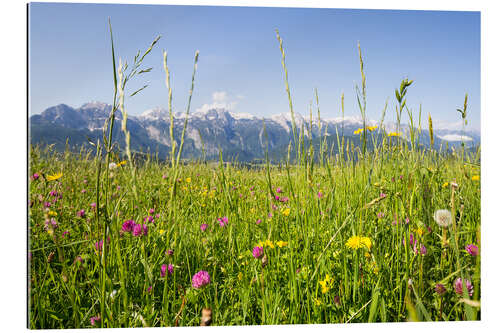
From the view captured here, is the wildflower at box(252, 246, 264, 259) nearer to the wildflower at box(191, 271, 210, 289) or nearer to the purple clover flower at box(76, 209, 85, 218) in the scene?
the wildflower at box(191, 271, 210, 289)

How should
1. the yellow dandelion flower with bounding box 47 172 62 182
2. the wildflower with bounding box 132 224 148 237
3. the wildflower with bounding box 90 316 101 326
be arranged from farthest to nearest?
1. the yellow dandelion flower with bounding box 47 172 62 182
2. the wildflower with bounding box 132 224 148 237
3. the wildflower with bounding box 90 316 101 326

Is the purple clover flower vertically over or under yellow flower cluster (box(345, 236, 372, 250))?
over

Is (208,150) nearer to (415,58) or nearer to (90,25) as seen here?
(90,25)

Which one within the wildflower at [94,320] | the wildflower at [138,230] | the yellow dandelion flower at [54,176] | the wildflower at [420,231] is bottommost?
the wildflower at [94,320]

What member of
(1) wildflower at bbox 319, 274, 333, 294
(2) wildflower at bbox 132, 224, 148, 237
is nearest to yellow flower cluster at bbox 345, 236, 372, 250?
(1) wildflower at bbox 319, 274, 333, 294

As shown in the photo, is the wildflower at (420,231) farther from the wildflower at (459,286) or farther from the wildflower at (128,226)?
the wildflower at (128,226)

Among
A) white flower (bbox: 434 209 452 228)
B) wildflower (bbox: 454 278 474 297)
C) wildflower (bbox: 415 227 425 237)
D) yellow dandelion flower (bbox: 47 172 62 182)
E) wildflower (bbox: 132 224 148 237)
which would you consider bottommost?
wildflower (bbox: 454 278 474 297)

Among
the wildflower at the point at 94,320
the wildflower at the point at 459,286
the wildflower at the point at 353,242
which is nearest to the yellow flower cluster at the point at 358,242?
the wildflower at the point at 353,242

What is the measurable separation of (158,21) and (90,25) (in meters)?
0.35

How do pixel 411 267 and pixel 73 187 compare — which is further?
pixel 73 187

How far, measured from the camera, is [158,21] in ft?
5.42

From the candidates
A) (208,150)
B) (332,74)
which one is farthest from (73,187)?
(332,74)
